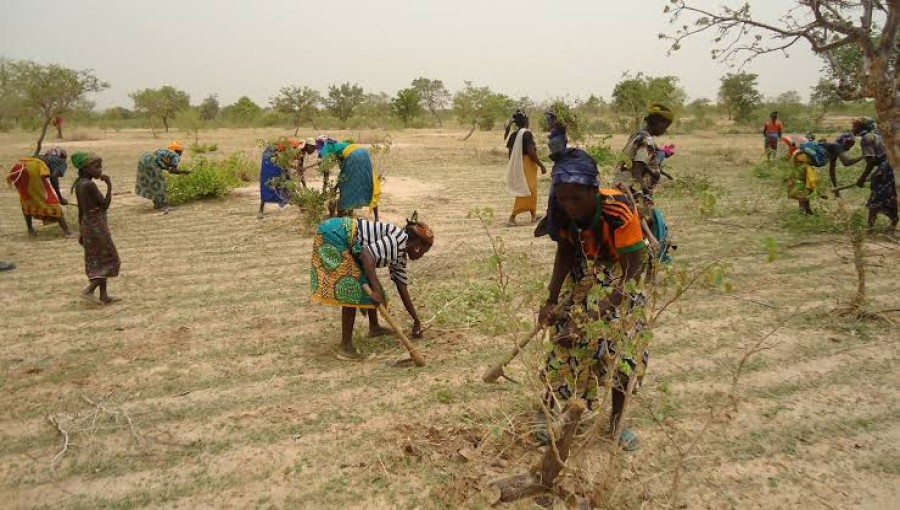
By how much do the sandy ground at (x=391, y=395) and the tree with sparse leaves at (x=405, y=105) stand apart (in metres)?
27.5

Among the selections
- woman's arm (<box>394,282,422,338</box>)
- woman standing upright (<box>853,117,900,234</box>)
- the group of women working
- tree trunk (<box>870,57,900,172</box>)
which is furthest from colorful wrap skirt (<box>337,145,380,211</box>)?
woman standing upright (<box>853,117,900,234</box>)

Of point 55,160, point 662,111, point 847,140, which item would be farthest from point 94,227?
point 847,140

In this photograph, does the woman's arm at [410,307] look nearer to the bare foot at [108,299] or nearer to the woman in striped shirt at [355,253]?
the woman in striped shirt at [355,253]

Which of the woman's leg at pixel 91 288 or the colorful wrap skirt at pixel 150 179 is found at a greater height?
the colorful wrap skirt at pixel 150 179

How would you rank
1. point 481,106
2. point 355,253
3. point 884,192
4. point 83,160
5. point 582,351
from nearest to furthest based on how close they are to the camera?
1. point 582,351
2. point 355,253
3. point 83,160
4. point 884,192
5. point 481,106

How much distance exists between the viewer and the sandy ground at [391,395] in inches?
102

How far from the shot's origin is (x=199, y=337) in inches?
170

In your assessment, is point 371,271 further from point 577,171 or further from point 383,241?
point 577,171

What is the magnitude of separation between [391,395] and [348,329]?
0.65m

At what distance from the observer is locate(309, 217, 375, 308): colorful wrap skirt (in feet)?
12.0

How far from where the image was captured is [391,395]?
3.41 metres

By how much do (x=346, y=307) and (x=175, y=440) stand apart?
125 centimetres

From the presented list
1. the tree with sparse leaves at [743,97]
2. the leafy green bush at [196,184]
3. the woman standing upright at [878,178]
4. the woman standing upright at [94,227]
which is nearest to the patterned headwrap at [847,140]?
the woman standing upright at [878,178]

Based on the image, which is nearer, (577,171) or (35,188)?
(577,171)
